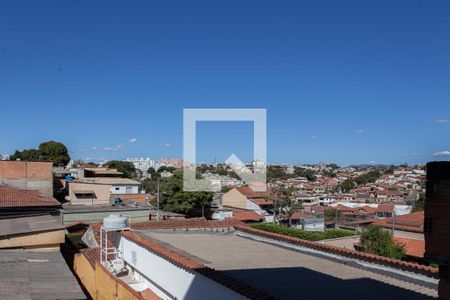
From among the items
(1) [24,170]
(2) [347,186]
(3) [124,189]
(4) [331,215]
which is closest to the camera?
(1) [24,170]

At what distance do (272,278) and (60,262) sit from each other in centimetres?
508

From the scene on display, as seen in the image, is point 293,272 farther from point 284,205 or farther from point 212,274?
point 284,205

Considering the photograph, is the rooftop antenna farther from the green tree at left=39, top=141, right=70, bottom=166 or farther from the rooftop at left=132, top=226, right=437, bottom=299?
the green tree at left=39, top=141, right=70, bottom=166

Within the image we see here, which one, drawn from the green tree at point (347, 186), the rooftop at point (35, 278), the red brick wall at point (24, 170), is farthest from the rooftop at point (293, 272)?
the green tree at point (347, 186)

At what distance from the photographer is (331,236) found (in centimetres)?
2550

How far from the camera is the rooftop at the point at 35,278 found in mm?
6273

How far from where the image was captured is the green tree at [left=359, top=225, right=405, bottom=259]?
20094mm

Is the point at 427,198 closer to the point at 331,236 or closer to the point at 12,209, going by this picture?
the point at 12,209

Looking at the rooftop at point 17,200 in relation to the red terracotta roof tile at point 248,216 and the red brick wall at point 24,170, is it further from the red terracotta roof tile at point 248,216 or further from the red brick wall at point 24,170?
the red terracotta roof tile at point 248,216

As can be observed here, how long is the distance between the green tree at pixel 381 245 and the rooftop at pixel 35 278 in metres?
15.3

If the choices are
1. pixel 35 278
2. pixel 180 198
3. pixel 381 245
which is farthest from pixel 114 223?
pixel 180 198

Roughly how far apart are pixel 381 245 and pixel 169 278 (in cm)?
1471

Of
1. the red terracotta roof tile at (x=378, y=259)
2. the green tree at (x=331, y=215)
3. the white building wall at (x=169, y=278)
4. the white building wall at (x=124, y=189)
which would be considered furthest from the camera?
the white building wall at (x=124, y=189)

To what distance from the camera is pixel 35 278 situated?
7.41 m
